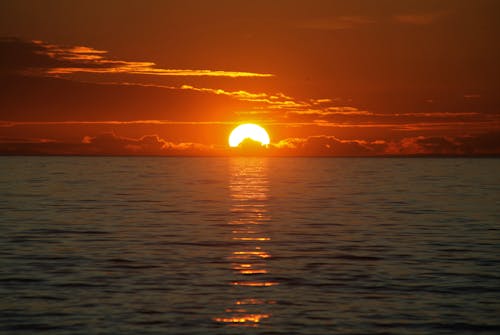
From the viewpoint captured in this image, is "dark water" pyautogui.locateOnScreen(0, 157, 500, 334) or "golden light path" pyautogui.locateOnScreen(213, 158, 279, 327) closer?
"dark water" pyautogui.locateOnScreen(0, 157, 500, 334)

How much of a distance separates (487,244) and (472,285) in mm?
11130

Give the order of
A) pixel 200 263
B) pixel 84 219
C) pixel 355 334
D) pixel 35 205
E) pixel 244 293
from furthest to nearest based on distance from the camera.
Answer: pixel 35 205 < pixel 84 219 < pixel 200 263 < pixel 244 293 < pixel 355 334

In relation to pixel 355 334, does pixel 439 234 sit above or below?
above

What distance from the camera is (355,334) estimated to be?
18.9 m

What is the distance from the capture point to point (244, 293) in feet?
77.0

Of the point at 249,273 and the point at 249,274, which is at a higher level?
the point at 249,273

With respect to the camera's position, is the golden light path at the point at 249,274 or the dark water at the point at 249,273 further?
the golden light path at the point at 249,274

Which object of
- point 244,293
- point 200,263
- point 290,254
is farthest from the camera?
point 290,254

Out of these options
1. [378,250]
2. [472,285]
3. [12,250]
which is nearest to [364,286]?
[472,285]

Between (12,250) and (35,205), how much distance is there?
27.0 meters

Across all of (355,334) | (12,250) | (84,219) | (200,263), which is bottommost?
(355,334)

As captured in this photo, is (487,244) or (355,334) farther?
(487,244)

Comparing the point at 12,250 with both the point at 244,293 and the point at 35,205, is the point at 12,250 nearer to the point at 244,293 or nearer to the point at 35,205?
the point at 244,293

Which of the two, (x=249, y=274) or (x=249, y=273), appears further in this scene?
(x=249, y=273)
